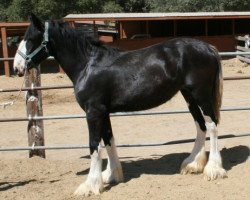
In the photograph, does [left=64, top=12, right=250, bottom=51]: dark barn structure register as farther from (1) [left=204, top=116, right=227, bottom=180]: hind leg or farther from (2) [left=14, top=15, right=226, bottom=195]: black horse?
(1) [left=204, top=116, right=227, bottom=180]: hind leg

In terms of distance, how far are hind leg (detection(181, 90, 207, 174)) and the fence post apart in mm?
1960

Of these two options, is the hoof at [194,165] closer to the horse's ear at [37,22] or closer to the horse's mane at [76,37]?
the horse's mane at [76,37]

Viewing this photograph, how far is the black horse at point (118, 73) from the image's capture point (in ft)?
14.1

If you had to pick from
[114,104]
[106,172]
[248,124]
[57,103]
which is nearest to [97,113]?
[114,104]

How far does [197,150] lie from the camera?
477cm

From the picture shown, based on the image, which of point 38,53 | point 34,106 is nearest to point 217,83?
point 38,53

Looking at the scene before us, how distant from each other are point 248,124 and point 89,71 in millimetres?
4326

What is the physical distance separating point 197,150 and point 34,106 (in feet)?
7.17

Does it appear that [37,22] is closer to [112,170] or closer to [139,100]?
[139,100]

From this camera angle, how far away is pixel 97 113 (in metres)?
4.26

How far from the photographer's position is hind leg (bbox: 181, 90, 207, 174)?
4.68 metres

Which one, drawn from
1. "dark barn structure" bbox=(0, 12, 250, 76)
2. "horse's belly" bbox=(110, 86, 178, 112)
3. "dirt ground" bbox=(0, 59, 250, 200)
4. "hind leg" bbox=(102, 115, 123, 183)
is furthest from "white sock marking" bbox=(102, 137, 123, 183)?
"dark barn structure" bbox=(0, 12, 250, 76)

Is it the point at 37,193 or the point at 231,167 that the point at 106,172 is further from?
the point at 231,167

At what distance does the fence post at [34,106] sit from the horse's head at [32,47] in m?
1.18
